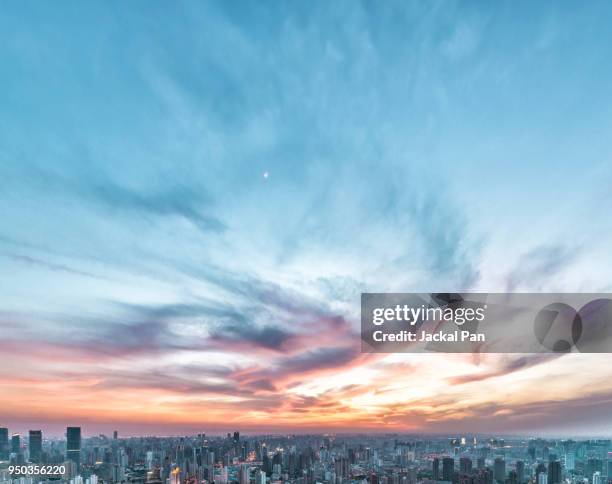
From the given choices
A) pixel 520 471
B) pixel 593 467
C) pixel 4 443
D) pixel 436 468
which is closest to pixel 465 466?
pixel 436 468

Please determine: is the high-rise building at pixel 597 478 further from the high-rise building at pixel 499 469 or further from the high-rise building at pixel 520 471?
the high-rise building at pixel 499 469

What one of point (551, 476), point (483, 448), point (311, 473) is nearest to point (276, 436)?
point (311, 473)

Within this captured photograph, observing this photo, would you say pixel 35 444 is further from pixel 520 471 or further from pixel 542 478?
pixel 542 478

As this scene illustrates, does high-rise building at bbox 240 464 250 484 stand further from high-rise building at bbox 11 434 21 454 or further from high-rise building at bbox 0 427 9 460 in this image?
high-rise building at bbox 0 427 9 460

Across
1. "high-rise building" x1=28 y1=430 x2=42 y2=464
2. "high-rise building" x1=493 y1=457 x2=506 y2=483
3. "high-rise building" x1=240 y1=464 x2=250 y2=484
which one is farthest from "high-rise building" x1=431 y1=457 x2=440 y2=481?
"high-rise building" x1=28 y1=430 x2=42 y2=464

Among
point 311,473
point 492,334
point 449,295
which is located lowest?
point 311,473

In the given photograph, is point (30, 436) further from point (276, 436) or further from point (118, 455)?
point (276, 436)
